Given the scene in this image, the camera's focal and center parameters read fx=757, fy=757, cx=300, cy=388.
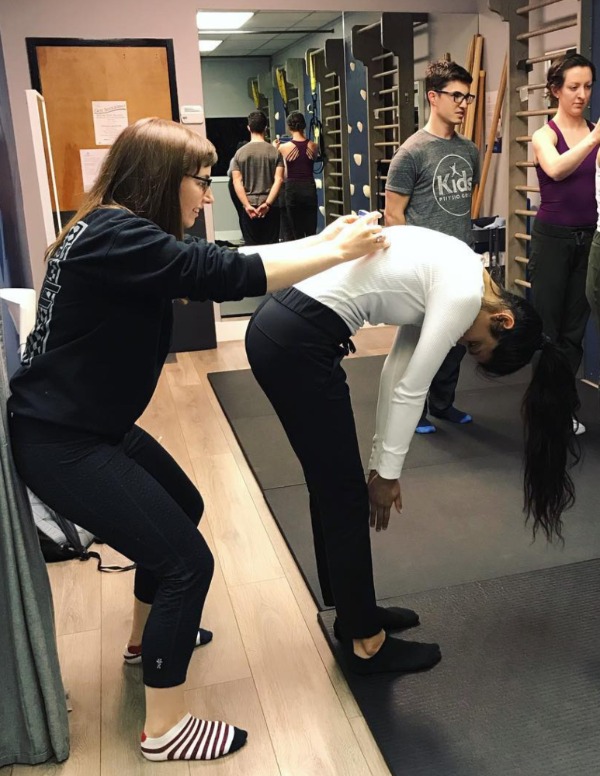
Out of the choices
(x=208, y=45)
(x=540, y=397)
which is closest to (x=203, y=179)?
(x=540, y=397)

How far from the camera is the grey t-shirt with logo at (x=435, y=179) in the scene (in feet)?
10.3

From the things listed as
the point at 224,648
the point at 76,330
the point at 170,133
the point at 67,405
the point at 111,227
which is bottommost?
the point at 224,648

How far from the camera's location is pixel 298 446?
1.71m

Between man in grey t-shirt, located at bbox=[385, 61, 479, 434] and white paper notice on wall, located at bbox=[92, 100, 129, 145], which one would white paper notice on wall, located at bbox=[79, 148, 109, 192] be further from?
man in grey t-shirt, located at bbox=[385, 61, 479, 434]

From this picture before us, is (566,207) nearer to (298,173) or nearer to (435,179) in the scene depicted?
(435,179)

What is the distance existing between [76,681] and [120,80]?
3.86m

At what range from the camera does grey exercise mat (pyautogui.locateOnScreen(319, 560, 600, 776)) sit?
1614mm

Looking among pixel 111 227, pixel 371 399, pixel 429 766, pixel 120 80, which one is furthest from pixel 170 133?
pixel 120 80

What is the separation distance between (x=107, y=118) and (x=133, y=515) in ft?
12.6

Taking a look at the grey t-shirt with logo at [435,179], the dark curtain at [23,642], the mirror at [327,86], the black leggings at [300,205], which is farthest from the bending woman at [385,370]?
the black leggings at [300,205]

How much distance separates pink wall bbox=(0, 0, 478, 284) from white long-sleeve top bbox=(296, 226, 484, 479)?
3.63 m

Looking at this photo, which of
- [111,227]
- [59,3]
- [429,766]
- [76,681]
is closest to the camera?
[111,227]

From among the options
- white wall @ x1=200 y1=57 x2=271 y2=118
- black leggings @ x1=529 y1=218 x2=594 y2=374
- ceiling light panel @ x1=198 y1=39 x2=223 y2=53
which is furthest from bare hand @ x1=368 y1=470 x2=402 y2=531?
ceiling light panel @ x1=198 y1=39 x2=223 y2=53

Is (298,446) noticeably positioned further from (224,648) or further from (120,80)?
(120,80)
